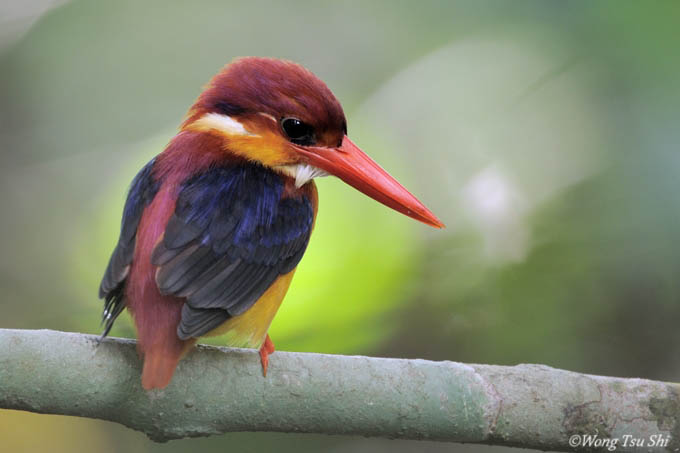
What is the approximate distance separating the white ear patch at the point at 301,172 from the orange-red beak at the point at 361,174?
0.07 ft

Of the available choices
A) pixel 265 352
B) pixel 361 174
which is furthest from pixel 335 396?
pixel 361 174

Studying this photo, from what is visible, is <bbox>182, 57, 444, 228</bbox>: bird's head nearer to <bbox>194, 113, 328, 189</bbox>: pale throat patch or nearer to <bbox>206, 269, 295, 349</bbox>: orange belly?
<bbox>194, 113, 328, 189</bbox>: pale throat patch

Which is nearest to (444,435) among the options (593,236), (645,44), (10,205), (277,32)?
(593,236)

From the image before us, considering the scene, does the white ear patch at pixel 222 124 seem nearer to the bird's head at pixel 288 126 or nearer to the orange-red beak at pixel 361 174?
the bird's head at pixel 288 126

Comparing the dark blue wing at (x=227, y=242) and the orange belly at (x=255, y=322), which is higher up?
the dark blue wing at (x=227, y=242)

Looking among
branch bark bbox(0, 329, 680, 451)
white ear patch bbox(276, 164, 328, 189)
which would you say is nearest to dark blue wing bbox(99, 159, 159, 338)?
branch bark bbox(0, 329, 680, 451)

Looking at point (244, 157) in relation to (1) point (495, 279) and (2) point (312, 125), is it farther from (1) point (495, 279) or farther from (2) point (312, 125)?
(1) point (495, 279)

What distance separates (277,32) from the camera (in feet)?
8.82

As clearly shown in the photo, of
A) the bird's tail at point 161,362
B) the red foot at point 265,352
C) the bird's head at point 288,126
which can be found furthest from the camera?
the bird's head at point 288,126

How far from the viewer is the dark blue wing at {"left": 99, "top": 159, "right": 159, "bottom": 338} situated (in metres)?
1.64

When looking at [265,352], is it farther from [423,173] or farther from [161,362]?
[423,173]

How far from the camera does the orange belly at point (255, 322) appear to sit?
172 cm

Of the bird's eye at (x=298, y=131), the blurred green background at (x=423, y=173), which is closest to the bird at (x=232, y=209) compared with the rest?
the bird's eye at (x=298, y=131)

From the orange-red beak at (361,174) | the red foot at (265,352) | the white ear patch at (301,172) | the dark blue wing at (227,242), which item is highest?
the orange-red beak at (361,174)
